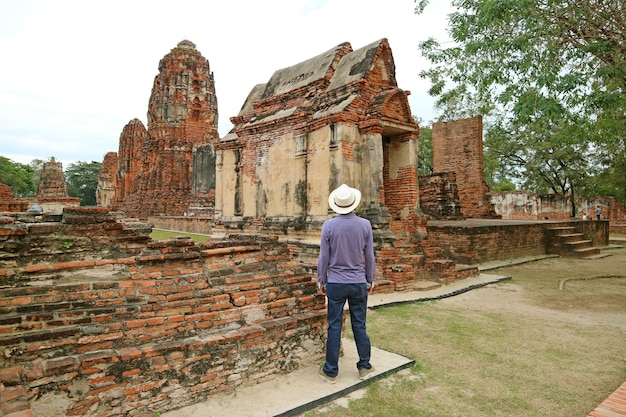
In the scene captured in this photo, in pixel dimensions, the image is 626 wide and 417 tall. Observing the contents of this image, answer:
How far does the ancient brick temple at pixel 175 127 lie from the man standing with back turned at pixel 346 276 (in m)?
25.4

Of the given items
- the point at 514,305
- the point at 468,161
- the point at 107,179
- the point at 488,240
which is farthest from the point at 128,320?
the point at 107,179

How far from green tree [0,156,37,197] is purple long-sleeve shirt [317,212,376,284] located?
46207 millimetres

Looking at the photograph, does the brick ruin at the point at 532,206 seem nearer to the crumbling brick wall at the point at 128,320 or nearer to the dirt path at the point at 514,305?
the dirt path at the point at 514,305

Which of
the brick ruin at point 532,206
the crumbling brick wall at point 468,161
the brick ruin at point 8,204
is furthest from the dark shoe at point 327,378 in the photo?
the brick ruin at point 532,206

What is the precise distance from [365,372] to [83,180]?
6061 centimetres

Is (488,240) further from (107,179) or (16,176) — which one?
(16,176)

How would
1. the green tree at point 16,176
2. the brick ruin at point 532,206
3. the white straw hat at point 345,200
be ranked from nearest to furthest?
1. the white straw hat at point 345,200
2. the brick ruin at point 532,206
3. the green tree at point 16,176

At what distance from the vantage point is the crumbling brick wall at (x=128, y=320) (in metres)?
2.59

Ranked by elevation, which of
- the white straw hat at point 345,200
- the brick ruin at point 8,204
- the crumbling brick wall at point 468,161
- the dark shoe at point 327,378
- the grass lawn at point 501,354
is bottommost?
the grass lawn at point 501,354

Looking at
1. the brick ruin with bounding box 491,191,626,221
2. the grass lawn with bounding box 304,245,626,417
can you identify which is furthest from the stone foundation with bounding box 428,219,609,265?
the brick ruin with bounding box 491,191,626,221

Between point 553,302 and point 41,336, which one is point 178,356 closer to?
point 41,336

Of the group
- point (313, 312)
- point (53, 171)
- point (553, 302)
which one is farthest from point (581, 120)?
point (53, 171)

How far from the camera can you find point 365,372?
348cm

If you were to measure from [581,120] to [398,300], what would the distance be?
511 cm
